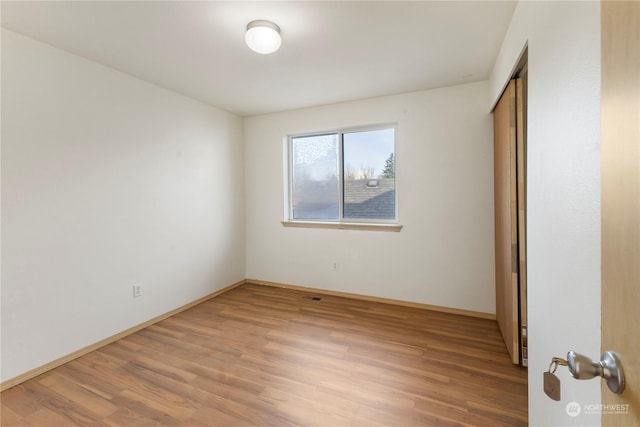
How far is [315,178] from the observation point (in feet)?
13.0

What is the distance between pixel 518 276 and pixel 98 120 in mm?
3643

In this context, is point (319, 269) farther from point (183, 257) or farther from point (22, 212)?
point (22, 212)

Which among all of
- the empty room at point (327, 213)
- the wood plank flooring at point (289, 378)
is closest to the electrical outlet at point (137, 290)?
the empty room at point (327, 213)

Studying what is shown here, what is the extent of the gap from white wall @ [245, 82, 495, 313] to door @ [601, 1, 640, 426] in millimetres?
2589

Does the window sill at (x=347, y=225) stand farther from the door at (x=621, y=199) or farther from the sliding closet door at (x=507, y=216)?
the door at (x=621, y=199)

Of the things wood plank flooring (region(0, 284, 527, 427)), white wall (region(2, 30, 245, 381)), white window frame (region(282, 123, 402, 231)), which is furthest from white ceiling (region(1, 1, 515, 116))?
wood plank flooring (region(0, 284, 527, 427))

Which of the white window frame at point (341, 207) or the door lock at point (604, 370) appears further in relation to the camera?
the white window frame at point (341, 207)

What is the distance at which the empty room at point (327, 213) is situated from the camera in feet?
2.84

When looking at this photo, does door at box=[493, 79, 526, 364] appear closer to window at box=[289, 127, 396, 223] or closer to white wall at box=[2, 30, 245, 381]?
window at box=[289, 127, 396, 223]

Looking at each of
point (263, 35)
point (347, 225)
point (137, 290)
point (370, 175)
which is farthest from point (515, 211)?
point (137, 290)

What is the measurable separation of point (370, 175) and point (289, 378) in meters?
2.43

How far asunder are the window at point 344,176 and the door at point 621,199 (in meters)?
2.88

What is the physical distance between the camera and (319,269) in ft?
12.5

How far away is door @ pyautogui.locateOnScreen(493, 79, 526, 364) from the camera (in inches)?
79.5
